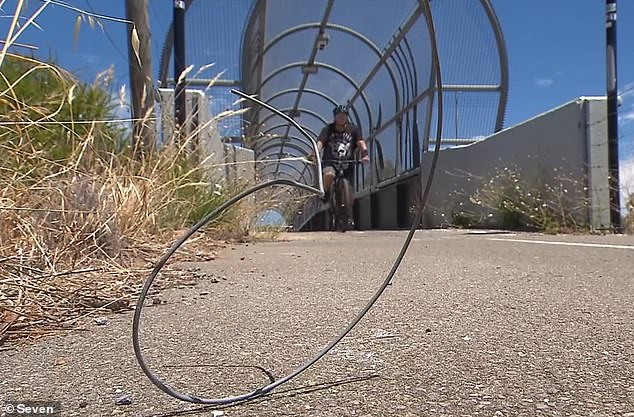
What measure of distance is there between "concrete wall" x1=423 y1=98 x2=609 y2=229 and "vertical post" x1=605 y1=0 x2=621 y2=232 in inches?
4.0

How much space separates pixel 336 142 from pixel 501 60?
8318mm

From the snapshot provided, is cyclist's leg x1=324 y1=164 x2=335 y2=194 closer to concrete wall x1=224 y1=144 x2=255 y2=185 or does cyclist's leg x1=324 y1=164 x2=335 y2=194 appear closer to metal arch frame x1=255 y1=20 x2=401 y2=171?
concrete wall x1=224 y1=144 x2=255 y2=185

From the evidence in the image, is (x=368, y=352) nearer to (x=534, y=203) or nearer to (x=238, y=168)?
(x=238, y=168)

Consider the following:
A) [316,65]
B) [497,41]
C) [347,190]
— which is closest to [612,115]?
[347,190]

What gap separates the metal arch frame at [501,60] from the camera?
12.4 m

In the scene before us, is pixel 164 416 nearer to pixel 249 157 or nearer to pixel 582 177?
pixel 249 157

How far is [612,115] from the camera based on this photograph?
7.16 meters

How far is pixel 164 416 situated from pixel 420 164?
1292cm

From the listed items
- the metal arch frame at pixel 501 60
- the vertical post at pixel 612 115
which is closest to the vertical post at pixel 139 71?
the vertical post at pixel 612 115

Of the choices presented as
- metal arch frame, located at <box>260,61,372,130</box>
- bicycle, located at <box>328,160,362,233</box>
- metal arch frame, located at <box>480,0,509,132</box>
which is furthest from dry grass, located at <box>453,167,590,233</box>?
metal arch frame, located at <box>260,61,372,130</box>

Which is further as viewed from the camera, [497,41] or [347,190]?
[497,41]

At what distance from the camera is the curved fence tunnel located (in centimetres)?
1231

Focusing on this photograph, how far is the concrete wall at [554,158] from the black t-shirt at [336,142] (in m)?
3.20

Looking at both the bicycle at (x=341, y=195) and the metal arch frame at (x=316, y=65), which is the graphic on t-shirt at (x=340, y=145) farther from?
the metal arch frame at (x=316, y=65)
